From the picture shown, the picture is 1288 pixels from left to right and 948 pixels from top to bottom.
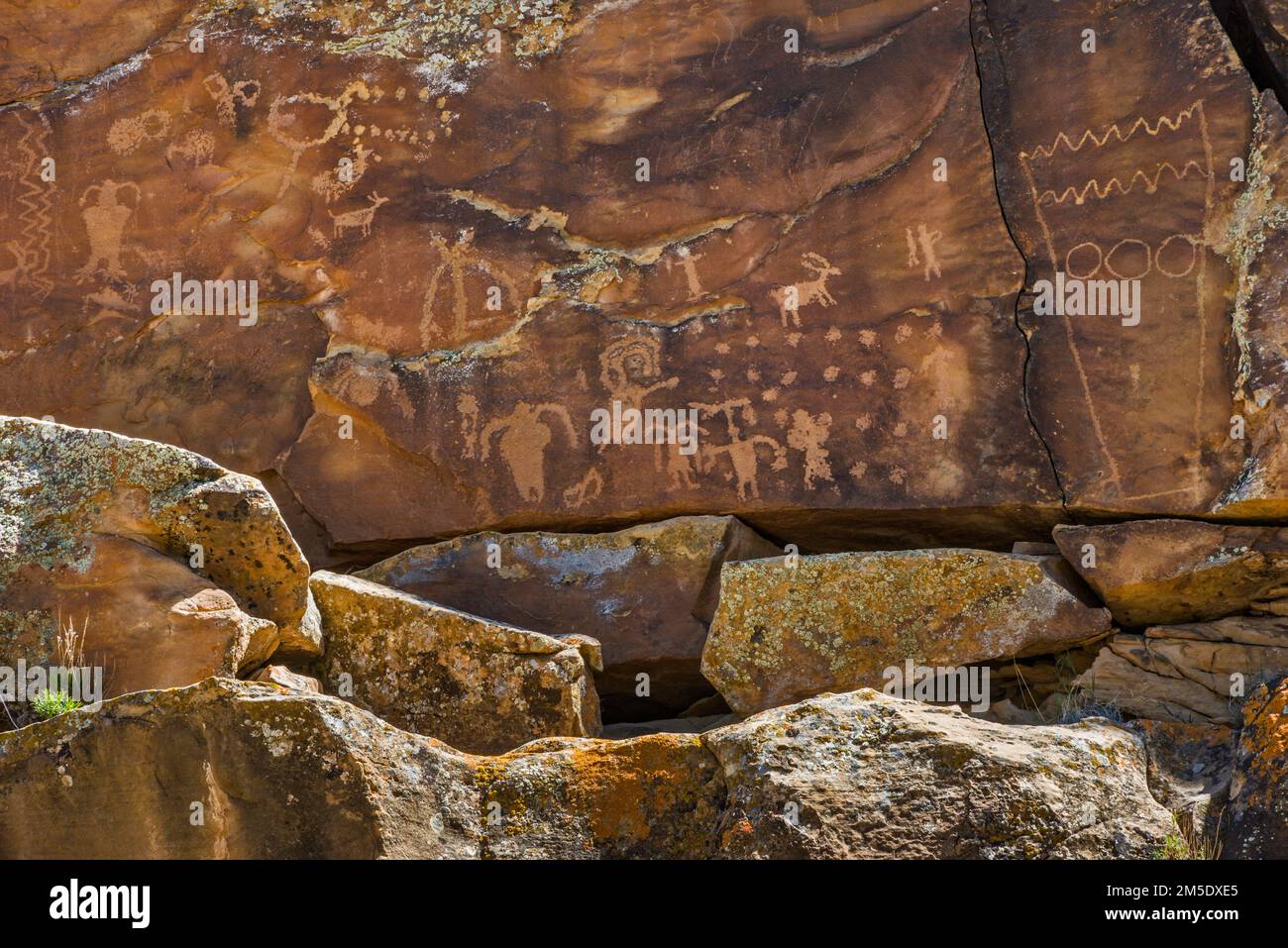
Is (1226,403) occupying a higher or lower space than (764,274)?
lower

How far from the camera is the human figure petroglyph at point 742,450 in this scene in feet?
19.2

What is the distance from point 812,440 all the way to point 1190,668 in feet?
5.28

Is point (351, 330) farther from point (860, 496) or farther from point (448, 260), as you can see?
point (860, 496)

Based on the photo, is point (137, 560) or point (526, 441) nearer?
point (137, 560)

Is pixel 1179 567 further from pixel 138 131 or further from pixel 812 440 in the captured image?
pixel 138 131

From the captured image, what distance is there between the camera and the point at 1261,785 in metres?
3.97

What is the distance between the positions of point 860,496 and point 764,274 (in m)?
1.01

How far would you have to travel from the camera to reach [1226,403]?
534 centimetres

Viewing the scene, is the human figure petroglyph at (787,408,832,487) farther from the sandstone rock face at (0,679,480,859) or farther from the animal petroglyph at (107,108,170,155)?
the animal petroglyph at (107,108,170,155)

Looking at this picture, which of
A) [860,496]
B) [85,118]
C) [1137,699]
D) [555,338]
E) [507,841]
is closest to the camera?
[507,841]

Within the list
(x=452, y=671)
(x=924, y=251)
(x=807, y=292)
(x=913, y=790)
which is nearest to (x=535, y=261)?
(x=807, y=292)

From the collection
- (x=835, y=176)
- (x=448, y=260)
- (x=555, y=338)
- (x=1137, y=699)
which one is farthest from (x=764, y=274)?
(x=1137, y=699)

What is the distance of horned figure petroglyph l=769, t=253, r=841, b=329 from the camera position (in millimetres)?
5969

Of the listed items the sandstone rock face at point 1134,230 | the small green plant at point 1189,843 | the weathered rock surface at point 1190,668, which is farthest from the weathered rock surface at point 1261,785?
the sandstone rock face at point 1134,230
